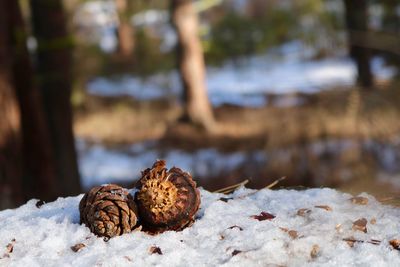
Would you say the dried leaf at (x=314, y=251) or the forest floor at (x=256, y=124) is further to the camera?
the forest floor at (x=256, y=124)

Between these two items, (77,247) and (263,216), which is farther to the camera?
(263,216)

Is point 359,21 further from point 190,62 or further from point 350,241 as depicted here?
point 190,62

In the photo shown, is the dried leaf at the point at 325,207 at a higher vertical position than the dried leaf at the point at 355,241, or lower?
higher

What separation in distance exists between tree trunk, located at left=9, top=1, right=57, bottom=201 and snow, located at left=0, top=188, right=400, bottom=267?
214 inches

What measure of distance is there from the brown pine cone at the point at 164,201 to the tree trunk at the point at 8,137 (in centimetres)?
436

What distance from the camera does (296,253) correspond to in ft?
7.11

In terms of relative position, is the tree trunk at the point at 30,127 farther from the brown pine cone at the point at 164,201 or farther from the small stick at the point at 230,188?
the brown pine cone at the point at 164,201

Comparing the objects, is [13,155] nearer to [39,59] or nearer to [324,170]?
[39,59]

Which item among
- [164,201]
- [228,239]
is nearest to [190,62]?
[164,201]

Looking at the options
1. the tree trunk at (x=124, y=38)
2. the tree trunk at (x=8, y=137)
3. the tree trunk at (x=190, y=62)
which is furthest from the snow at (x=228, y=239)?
the tree trunk at (x=124, y=38)

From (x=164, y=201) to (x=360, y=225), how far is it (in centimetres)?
73

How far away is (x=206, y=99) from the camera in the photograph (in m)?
14.5

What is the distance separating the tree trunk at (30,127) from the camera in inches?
305

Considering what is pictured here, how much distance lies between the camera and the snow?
2.13 metres
